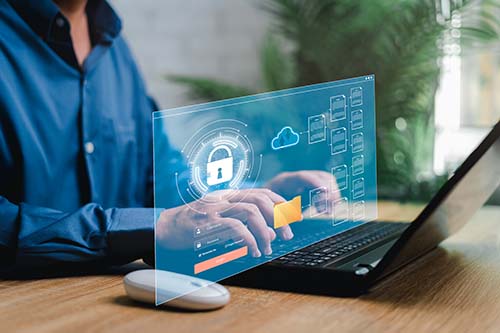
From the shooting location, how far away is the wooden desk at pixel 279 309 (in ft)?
3.12

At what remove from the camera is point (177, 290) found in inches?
37.3

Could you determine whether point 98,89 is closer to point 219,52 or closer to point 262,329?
point 262,329

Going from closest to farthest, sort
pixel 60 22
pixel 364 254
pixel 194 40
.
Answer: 1. pixel 364 254
2. pixel 60 22
3. pixel 194 40

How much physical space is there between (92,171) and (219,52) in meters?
1.85

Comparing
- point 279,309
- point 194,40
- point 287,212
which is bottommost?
point 279,309

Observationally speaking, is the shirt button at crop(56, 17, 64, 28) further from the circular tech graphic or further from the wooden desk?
the circular tech graphic

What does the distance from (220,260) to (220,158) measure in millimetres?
124

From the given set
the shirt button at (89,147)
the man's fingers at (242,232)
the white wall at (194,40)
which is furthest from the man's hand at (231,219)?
the white wall at (194,40)

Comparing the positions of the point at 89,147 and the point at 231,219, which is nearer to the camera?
the point at 231,219

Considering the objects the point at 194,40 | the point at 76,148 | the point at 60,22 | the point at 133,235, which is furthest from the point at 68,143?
the point at 194,40

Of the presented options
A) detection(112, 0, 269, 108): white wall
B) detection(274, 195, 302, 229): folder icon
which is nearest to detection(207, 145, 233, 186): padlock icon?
detection(274, 195, 302, 229): folder icon

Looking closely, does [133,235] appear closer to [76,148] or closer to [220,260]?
[220,260]

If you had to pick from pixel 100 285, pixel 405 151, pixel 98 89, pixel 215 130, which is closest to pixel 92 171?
pixel 98 89

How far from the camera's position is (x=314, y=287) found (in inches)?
43.1
